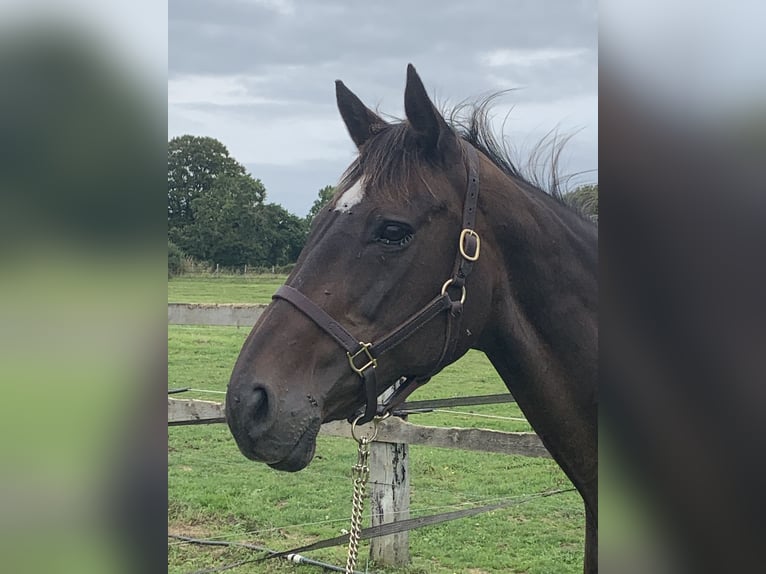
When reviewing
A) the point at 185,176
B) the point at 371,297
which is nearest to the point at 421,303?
the point at 371,297

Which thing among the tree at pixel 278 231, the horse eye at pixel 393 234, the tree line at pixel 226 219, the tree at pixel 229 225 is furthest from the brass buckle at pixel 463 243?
the tree at pixel 278 231

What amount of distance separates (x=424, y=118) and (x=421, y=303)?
1.76ft

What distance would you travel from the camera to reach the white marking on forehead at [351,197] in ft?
5.86

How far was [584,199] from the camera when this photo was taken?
223cm

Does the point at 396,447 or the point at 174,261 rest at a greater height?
the point at 174,261

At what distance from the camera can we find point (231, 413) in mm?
1620

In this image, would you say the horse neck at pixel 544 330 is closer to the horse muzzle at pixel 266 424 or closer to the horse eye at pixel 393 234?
the horse eye at pixel 393 234

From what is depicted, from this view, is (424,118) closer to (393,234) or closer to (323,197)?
(393,234)

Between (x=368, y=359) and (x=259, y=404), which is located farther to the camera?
(x=368, y=359)

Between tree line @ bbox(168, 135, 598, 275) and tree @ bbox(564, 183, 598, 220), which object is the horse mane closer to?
tree @ bbox(564, 183, 598, 220)
